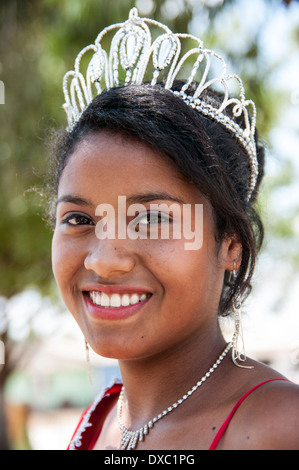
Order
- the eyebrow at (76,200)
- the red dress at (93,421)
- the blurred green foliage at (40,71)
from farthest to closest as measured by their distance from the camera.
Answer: the blurred green foliage at (40,71)
the red dress at (93,421)
the eyebrow at (76,200)

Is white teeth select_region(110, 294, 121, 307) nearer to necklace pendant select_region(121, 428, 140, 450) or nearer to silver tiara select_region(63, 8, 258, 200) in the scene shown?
necklace pendant select_region(121, 428, 140, 450)

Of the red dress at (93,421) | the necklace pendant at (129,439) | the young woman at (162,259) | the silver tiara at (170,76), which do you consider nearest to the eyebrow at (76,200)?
the young woman at (162,259)

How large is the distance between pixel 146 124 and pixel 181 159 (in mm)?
168

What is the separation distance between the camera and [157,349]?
74.0 inches

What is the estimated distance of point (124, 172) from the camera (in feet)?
6.00

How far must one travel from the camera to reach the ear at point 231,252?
6.61 ft

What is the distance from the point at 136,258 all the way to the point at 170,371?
473mm

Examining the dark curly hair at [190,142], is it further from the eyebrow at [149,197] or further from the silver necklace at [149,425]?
the silver necklace at [149,425]

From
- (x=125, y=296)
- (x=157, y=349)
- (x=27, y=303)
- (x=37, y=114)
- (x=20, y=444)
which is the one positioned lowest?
(x=20, y=444)

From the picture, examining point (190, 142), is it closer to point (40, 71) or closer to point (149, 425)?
point (149, 425)

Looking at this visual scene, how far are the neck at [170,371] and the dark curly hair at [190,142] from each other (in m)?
0.25

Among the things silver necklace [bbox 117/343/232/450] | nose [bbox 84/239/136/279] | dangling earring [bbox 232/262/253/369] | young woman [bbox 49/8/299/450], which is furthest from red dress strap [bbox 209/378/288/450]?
nose [bbox 84/239/136/279]
